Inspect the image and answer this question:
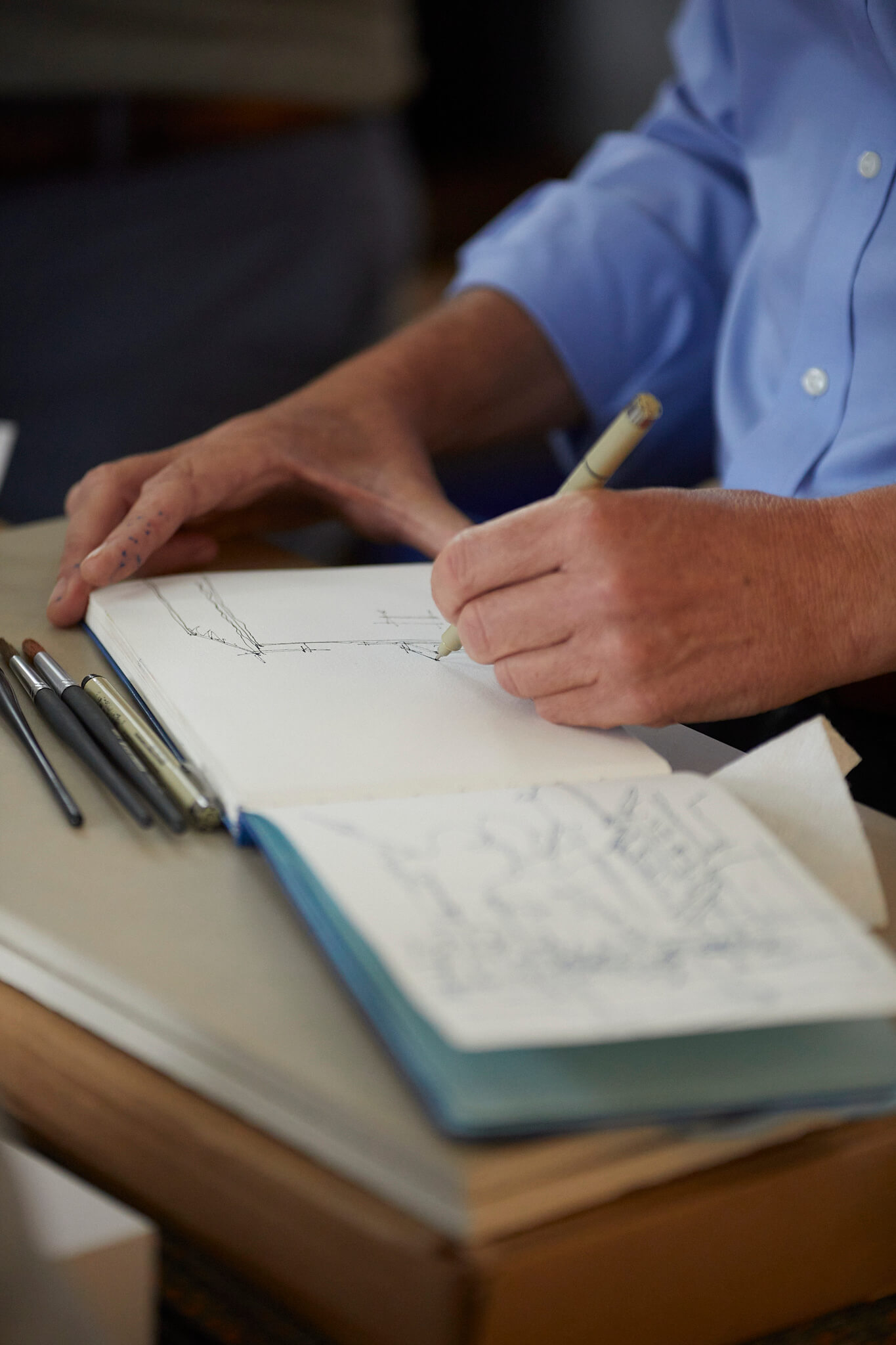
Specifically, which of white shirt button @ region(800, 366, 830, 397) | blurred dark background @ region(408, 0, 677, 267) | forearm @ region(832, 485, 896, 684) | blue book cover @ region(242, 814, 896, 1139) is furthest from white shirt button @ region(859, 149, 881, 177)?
blurred dark background @ region(408, 0, 677, 267)

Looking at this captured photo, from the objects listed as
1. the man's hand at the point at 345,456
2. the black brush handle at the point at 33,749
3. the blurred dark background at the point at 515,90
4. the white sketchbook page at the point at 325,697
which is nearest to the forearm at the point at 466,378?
the man's hand at the point at 345,456

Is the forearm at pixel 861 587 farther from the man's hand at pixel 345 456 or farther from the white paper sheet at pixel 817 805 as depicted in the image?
the man's hand at pixel 345 456

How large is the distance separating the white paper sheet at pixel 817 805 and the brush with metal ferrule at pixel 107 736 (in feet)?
0.68

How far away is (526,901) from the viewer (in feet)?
1.16

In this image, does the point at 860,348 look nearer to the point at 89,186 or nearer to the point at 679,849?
the point at 679,849

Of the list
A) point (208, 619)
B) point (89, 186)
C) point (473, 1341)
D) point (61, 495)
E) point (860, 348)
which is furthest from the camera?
point (89, 186)

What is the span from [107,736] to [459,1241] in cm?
25

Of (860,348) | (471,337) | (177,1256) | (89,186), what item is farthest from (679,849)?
(89,186)

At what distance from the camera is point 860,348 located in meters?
0.68

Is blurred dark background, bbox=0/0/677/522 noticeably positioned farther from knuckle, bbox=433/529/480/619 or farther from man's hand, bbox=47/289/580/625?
knuckle, bbox=433/529/480/619

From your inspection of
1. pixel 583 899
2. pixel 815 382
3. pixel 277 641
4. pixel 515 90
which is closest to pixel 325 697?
pixel 277 641

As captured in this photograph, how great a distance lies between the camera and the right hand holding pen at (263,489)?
2.00 feet

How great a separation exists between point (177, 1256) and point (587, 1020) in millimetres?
150

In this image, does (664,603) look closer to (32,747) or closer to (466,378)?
(32,747)
